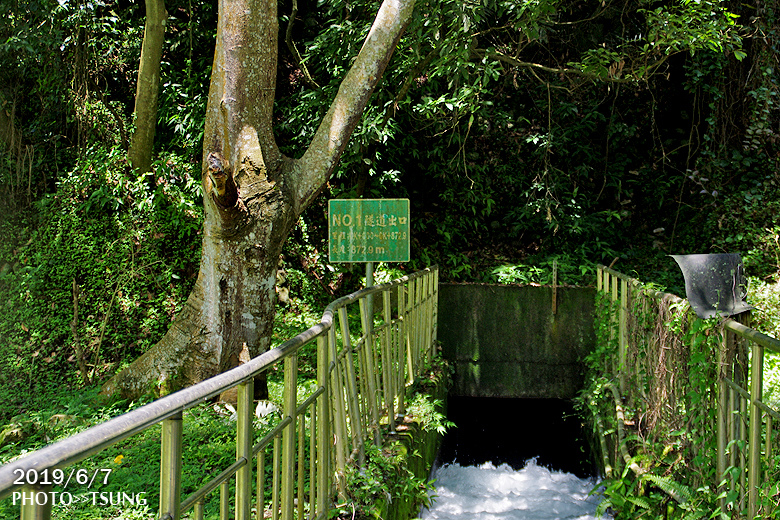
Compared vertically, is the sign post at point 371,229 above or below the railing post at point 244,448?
above

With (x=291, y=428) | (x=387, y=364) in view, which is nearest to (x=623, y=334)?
(x=387, y=364)

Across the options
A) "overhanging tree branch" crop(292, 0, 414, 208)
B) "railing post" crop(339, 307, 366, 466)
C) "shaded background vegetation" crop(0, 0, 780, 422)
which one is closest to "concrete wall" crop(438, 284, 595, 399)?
"shaded background vegetation" crop(0, 0, 780, 422)

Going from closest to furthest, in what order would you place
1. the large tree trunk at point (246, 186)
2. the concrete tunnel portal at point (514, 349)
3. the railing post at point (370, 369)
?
1. the railing post at point (370, 369)
2. the large tree trunk at point (246, 186)
3. the concrete tunnel portal at point (514, 349)

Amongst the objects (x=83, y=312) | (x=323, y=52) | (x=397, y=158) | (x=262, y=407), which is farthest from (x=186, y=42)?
(x=262, y=407)

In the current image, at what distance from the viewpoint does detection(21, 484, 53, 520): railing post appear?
2.92ft

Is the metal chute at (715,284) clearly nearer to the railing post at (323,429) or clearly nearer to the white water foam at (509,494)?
the railing post at (323,429)

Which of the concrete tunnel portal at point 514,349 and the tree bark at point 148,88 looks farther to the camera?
the concrete tunnel portal at point 514,349

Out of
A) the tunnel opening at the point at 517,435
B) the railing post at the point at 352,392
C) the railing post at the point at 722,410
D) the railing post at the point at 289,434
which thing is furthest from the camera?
the tunnel opening at the point at 517,435

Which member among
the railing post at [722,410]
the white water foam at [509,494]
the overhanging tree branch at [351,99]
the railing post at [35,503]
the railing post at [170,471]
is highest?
the overhanging tree branch at [351,99]

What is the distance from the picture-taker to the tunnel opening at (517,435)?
654 centimetres

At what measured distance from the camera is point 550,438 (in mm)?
7184

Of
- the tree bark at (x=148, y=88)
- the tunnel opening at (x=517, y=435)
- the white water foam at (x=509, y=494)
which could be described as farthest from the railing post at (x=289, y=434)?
the tree bark at (x=148, y=88)

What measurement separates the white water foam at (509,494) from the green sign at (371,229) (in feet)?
7.32

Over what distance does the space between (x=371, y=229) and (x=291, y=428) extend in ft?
8.12
